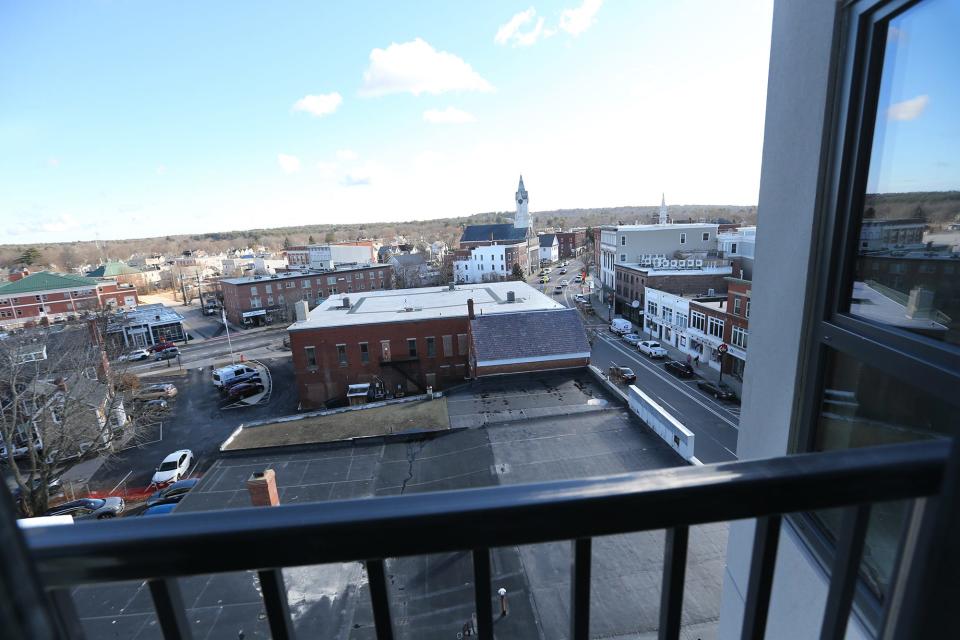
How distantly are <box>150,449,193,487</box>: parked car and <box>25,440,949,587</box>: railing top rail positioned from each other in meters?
18.5

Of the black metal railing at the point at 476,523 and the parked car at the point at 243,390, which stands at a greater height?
the black metal railing at the point at 476,523

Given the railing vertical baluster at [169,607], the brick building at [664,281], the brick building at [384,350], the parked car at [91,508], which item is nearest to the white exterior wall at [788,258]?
the railing vertical baluster at [169,607]

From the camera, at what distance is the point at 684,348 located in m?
25.6

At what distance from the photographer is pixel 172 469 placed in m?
16.0

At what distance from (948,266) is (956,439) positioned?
1.00 m

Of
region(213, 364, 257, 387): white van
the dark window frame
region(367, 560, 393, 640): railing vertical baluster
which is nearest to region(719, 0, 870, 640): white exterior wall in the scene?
the dark window frame

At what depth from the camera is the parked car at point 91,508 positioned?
13.5 meters

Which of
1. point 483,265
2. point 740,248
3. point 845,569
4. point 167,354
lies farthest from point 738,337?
point 483,265

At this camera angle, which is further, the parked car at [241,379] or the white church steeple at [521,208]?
the white church steeple at [521,208]

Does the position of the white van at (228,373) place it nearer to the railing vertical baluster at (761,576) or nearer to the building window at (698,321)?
the building window at (698,321)

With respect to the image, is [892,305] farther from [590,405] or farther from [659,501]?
[590,405]

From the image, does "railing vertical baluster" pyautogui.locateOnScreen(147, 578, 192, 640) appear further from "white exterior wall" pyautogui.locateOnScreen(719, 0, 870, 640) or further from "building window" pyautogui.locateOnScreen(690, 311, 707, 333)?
"building window" pyautogui.locateOnScreen(690, 311, 707, 333)

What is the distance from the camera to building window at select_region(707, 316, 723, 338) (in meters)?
21.9

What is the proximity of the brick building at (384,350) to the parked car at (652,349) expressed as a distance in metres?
7.84
